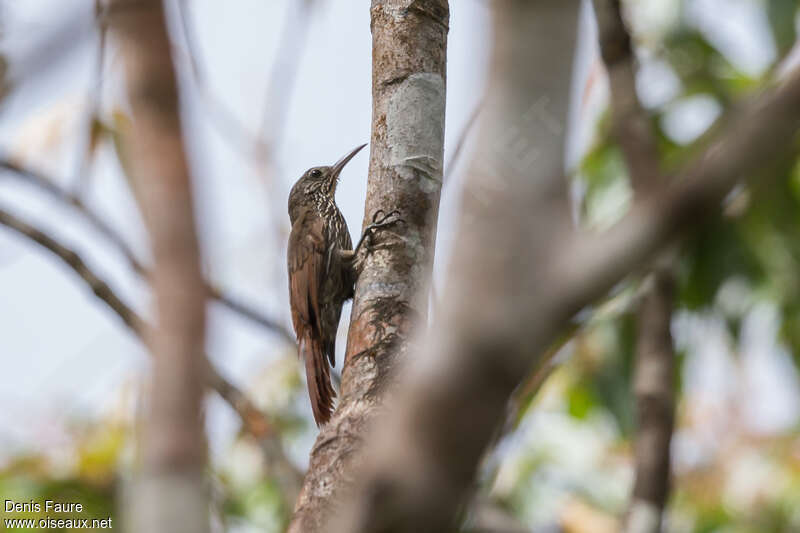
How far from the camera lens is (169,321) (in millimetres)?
852

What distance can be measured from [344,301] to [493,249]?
2871 mm

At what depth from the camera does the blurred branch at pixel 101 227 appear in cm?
357

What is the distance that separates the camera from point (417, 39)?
8.85 feet

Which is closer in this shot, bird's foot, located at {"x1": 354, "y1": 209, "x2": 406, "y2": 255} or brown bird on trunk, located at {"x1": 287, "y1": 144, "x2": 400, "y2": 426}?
bird's foot, located at {"x1": 354, "y1": 209, "x2": 406, "y2": 255}

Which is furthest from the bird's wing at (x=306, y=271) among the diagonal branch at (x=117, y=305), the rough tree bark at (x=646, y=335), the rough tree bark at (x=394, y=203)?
the rough tree bark at (x=646, y=335)

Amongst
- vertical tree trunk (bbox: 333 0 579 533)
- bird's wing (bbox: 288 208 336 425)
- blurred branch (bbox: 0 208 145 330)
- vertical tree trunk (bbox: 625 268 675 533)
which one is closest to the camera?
vertical tree trunk (bbox: 333 0 579 533)

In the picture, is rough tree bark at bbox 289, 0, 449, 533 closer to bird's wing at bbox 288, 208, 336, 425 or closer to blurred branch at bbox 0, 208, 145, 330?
bird's wing at bbox 288, 208, 336, 425

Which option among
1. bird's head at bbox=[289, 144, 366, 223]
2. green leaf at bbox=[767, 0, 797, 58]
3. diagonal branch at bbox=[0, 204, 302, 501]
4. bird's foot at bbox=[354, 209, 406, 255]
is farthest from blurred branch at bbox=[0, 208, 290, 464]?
green leaf at bbox=[767, 0, 797, 58]

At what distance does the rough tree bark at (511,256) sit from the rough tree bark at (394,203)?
1332mm

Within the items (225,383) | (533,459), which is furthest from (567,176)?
(533,459)

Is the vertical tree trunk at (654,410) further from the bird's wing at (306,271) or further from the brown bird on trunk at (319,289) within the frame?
the bird's wing at (306,271)

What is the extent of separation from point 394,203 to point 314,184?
1973 mm

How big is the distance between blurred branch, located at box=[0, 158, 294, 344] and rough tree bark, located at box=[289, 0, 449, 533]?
3.89ft

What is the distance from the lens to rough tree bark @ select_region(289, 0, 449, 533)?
7.43ft
